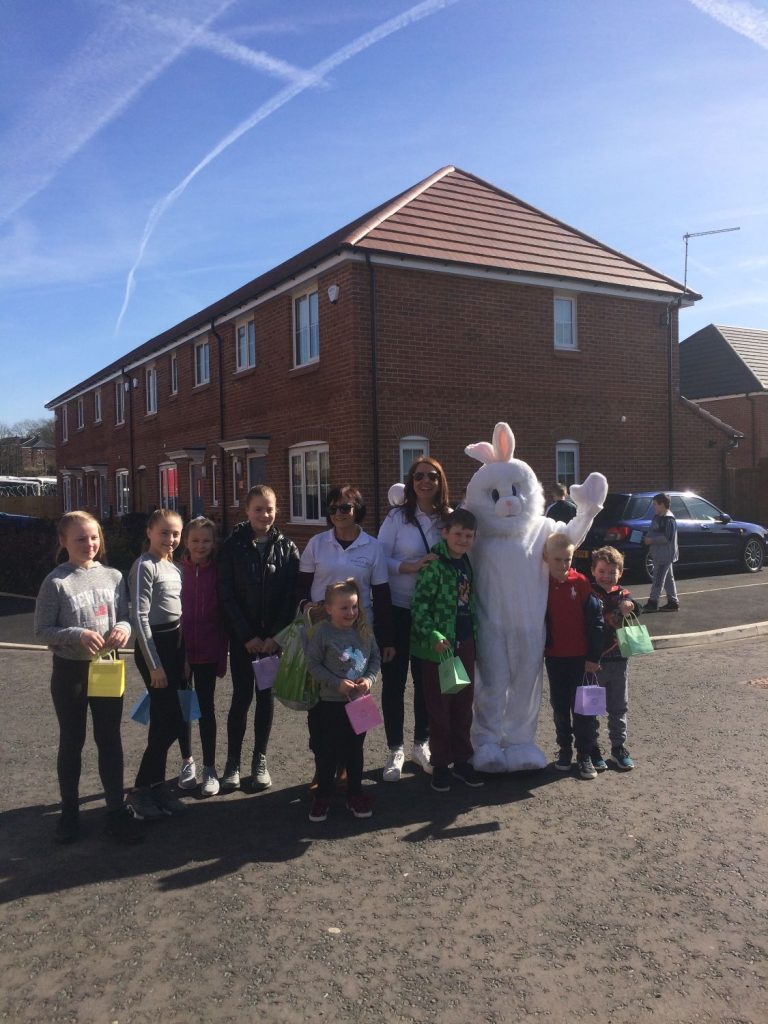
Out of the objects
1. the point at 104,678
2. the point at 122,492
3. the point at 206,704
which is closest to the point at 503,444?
the point at 206,704

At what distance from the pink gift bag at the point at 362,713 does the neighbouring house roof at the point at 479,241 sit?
424 inches

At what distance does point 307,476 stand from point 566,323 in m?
6.00

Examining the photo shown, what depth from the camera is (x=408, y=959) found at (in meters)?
2.94

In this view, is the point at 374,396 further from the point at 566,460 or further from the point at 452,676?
the point at 452,676

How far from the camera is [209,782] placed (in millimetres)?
4629

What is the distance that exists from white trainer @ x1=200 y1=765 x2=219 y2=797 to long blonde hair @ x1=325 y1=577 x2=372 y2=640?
122 cm

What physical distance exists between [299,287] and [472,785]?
41.2 feet

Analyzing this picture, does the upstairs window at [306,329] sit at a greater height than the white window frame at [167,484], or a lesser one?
greater

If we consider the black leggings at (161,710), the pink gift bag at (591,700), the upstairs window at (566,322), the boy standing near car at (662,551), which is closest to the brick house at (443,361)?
the upstairs window at (566,322)

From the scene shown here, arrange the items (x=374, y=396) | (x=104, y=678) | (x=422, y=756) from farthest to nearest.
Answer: (x=374, y=396), (x=422, y=756), (x=104, y=678)

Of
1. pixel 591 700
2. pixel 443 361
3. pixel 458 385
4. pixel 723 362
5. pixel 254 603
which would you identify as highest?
pixel 723 362

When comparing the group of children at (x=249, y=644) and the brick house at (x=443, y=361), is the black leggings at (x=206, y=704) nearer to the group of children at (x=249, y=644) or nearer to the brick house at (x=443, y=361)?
the group of children at (x=249, y=644)

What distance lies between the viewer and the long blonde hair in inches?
170

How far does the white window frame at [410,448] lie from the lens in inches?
567
